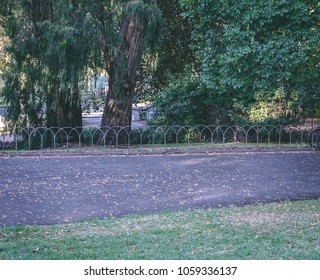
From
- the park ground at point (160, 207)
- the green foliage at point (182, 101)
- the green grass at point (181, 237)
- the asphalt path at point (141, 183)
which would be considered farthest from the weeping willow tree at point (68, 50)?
the green grass at point (181, 237)

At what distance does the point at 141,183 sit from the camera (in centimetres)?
1088

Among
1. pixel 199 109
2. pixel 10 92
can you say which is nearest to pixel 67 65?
pixel 10 92

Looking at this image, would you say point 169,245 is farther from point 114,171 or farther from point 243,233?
point 114,171

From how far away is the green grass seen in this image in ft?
19.9

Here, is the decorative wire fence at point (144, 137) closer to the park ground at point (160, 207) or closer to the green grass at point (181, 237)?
the park ground at point (160, 207)

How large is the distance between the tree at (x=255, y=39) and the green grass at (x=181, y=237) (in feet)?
22.5

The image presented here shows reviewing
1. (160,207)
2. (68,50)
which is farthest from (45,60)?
(160,207)

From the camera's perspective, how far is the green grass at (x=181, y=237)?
6074mm

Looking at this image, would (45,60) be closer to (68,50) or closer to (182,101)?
(68,50)

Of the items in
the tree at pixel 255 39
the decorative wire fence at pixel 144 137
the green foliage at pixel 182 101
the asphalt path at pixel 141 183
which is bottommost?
the asphalt path at pixel 141 183

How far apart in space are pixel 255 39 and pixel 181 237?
9.17 m

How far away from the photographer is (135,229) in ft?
23.6

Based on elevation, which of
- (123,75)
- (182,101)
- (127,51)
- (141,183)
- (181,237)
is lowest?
(181,237)

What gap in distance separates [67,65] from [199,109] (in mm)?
6503
